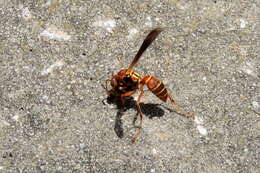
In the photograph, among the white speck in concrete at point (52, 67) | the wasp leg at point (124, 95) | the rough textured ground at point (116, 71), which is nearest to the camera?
the rough textured ground at point (116, 71)

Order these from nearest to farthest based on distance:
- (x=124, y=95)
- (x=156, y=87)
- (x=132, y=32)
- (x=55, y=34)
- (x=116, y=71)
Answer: (x=156, y=87) < (x=124, y=95) < (x=116, y=71) < (x=55, y=34) < (x=132, y=32)

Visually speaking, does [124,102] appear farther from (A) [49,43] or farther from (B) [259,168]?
(B) [259,168]

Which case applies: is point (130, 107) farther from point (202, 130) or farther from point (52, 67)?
point (52, 67)

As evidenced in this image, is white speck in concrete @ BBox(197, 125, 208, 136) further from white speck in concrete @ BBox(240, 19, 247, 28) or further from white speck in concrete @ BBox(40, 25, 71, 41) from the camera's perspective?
white speck in concrete @ BBox(40, 25, 71, 41)

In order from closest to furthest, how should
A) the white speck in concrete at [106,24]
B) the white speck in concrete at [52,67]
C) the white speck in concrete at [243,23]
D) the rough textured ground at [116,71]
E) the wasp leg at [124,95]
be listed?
the rough textured ground at [116,71], the wasp leg at [124,95], the white speck in concrete at [52,67], the white speck in concrete at [106,24], the white speck in concrete at [243,23]

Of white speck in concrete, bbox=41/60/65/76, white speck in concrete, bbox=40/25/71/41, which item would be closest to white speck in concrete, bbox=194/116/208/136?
white speck in concrete, bbox=41/60/65/76

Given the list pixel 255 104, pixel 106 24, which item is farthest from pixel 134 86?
pixel 255 104

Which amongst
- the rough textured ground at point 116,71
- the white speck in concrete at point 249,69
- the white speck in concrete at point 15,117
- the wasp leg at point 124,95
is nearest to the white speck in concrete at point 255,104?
the rough textured ground at point 116,71

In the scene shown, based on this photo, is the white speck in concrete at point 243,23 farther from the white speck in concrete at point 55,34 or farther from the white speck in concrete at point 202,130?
the white speck in concrete at point 55,34
